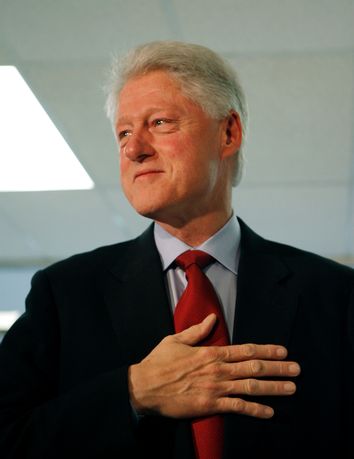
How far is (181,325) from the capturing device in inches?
43.3

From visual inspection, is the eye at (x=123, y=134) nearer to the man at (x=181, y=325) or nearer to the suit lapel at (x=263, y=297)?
the man at (x=181, y=325)

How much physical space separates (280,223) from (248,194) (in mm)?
665

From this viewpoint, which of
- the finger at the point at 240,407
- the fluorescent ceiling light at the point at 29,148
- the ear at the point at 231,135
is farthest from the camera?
the fluorescent ceiling light at the point at 29,148

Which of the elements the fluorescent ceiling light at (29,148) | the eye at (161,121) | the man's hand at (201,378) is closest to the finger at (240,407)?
the man's hand at (201,378)

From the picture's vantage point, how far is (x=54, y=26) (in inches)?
101

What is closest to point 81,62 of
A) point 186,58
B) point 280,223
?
point 186,58

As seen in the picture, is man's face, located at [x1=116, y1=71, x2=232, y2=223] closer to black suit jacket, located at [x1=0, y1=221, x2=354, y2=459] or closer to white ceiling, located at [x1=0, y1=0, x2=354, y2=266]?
black suit jacket, located at [x1=0, y1=221, x2=354, y2=459]

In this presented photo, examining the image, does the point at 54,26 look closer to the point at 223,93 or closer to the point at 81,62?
the point at 81,62

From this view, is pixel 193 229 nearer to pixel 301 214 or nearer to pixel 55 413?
pixel 55 413

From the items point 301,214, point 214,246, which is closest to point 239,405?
point 214,246

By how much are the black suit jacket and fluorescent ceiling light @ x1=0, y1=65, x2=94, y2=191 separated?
6.37 feet

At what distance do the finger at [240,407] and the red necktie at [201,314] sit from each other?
2.3 inches

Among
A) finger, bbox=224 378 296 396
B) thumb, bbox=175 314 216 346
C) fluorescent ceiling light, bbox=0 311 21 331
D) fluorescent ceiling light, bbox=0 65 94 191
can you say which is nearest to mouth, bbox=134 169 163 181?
thumb, bbox=175 314 216 346

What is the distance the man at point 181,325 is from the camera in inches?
39.1
